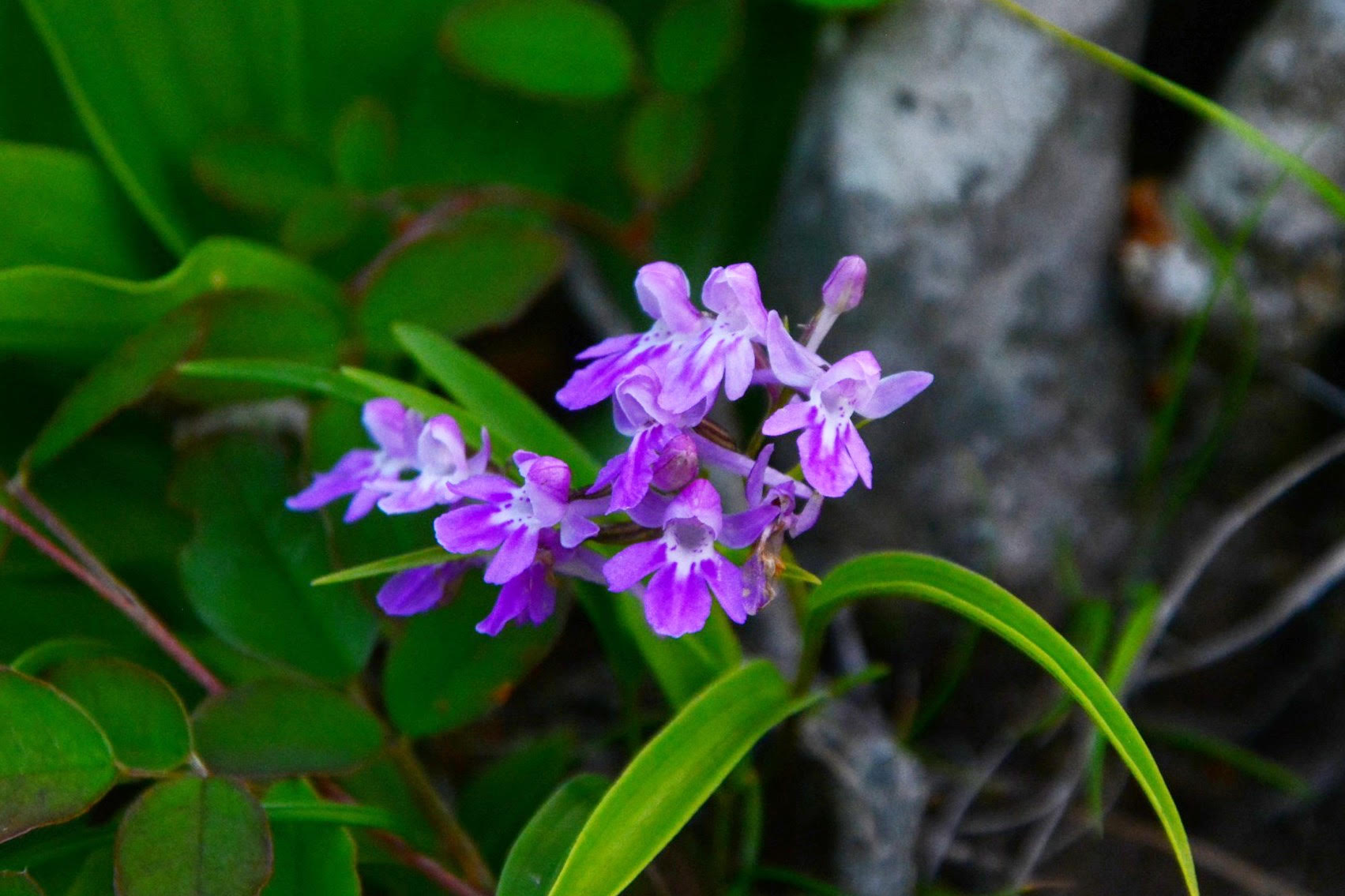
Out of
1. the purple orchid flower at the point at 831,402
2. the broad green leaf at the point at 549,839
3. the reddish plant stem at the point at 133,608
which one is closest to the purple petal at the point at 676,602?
the purple orchid flower at the point at 831,402

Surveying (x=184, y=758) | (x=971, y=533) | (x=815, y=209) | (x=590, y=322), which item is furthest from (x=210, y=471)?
(x=971, y=533)

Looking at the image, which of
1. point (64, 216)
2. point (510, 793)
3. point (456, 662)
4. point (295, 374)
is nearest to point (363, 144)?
point (64, 216)

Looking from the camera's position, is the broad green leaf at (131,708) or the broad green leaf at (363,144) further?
the broad green leaf at (363,144)

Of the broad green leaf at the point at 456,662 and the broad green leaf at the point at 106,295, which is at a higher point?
the broad green leaf at the point at 106,295

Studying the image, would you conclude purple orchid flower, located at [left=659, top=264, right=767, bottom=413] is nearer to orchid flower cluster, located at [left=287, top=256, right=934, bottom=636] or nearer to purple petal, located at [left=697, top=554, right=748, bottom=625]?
orchid flower cluster, located at [left=287, top=256, right=934, bottom=636]

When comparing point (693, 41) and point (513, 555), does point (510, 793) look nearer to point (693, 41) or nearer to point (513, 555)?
point (513, 555)

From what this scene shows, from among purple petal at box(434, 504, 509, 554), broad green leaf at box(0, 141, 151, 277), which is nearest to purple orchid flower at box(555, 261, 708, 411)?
purple petal at box(434, 504, 509, 554)

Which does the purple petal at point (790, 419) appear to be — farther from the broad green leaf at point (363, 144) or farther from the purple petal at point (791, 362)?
the broad green leaf at point (363, 144)

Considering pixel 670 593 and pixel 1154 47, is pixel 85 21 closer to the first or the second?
pixel 670 593
